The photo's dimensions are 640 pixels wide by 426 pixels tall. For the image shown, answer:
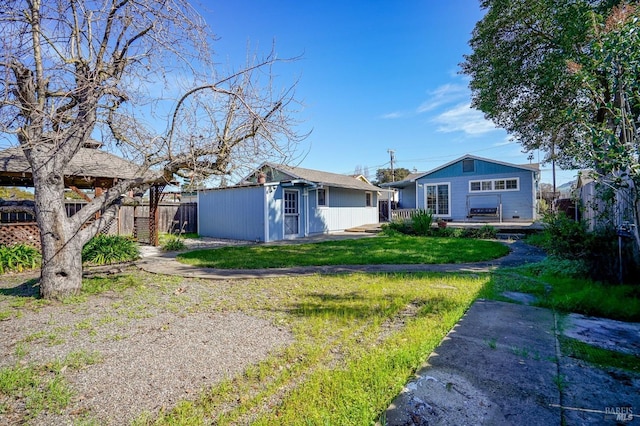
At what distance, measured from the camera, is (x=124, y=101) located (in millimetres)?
5539

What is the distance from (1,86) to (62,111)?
74 centimetres

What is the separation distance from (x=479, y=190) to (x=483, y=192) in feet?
0.92

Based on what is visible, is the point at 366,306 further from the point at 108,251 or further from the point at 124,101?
the point at 108,251

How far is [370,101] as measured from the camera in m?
15.8

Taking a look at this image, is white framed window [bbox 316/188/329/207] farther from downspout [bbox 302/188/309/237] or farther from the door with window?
the door with window

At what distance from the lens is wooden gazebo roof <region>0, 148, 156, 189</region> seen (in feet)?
30.5

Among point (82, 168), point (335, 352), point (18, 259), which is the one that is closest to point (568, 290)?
point (335, 352)

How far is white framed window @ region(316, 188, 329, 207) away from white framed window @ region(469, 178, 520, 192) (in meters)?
9.61

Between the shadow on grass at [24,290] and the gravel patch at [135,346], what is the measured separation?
12.0 inches

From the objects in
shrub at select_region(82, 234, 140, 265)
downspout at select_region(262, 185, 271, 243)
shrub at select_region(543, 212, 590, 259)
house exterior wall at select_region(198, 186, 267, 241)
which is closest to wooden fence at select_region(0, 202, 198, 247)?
house exterior wall at select_region(198, 186, 267, 241)

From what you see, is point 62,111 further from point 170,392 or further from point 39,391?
point 170,392

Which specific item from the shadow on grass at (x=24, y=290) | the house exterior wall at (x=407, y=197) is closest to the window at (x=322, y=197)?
the house exterior wall at (x=407, y=197)

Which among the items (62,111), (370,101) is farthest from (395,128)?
(62,111)

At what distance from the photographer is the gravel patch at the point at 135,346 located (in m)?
2.38
